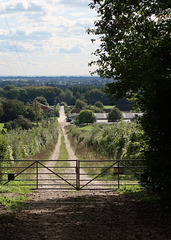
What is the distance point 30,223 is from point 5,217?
776 mm

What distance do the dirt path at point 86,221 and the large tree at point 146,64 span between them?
101 cm

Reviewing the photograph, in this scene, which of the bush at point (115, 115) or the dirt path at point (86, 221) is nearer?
the dirt path at point (86, 221)

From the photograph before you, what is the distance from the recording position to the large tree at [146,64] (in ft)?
27.8

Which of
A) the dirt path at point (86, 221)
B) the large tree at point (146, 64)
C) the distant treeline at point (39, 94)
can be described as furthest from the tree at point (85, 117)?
the dirt path at point (86, 221)

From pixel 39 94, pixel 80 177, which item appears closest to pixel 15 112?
pixel 39 94

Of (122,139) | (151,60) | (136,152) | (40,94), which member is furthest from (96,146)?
(40,94)

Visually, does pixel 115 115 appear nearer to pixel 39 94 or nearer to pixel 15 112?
pixel 15 112

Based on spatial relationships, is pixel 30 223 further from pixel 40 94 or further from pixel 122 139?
pixel 40 94

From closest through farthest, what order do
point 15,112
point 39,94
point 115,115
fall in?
point 15,112 < point 115,115 < point 39,94

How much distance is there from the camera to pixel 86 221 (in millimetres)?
8523

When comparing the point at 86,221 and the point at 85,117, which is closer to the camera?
the point at 86,221

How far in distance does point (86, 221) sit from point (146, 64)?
5.25 m

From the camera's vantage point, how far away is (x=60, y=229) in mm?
7754

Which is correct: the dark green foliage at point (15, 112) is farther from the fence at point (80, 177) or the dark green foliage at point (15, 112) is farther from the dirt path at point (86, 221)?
the dirt path at point (86, 221)
